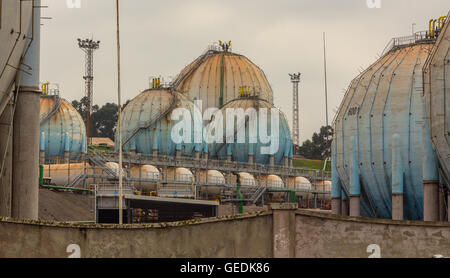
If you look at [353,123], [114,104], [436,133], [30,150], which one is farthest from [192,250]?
[114,104]

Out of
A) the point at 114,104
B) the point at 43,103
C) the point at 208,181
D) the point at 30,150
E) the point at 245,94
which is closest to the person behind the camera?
the point at 30,150

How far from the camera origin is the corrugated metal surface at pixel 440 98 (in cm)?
3816

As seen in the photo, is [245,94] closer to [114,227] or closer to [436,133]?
[436,133]

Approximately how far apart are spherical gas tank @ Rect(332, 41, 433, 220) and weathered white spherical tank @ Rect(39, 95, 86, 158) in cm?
4227

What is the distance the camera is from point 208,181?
86875 mm

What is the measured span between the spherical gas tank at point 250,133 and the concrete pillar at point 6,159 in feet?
225

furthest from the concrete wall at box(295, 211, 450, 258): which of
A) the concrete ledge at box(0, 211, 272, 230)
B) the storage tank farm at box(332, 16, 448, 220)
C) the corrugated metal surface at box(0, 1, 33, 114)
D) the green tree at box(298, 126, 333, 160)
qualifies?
the green tree at box(298, 126, 333, 160)

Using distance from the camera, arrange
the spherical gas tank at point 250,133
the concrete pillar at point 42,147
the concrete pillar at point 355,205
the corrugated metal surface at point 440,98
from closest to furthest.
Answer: the corrugated metal surface at point 440,98
the concrete pillar at point 355,205
the concrete pillar at point 42,147
the spherical gas tank at point 250,133

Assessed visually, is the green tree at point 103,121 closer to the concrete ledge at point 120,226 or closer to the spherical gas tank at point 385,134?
the spherical gas tank at point 385,134

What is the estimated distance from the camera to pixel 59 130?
302 feet

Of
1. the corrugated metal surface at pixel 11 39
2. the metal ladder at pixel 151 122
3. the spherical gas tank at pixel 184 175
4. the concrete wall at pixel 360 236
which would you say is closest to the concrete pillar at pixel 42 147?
the metal ladder at pixel 151 122

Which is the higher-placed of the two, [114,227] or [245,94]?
[245,94]

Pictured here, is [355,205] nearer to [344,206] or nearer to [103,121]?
[344,206]
